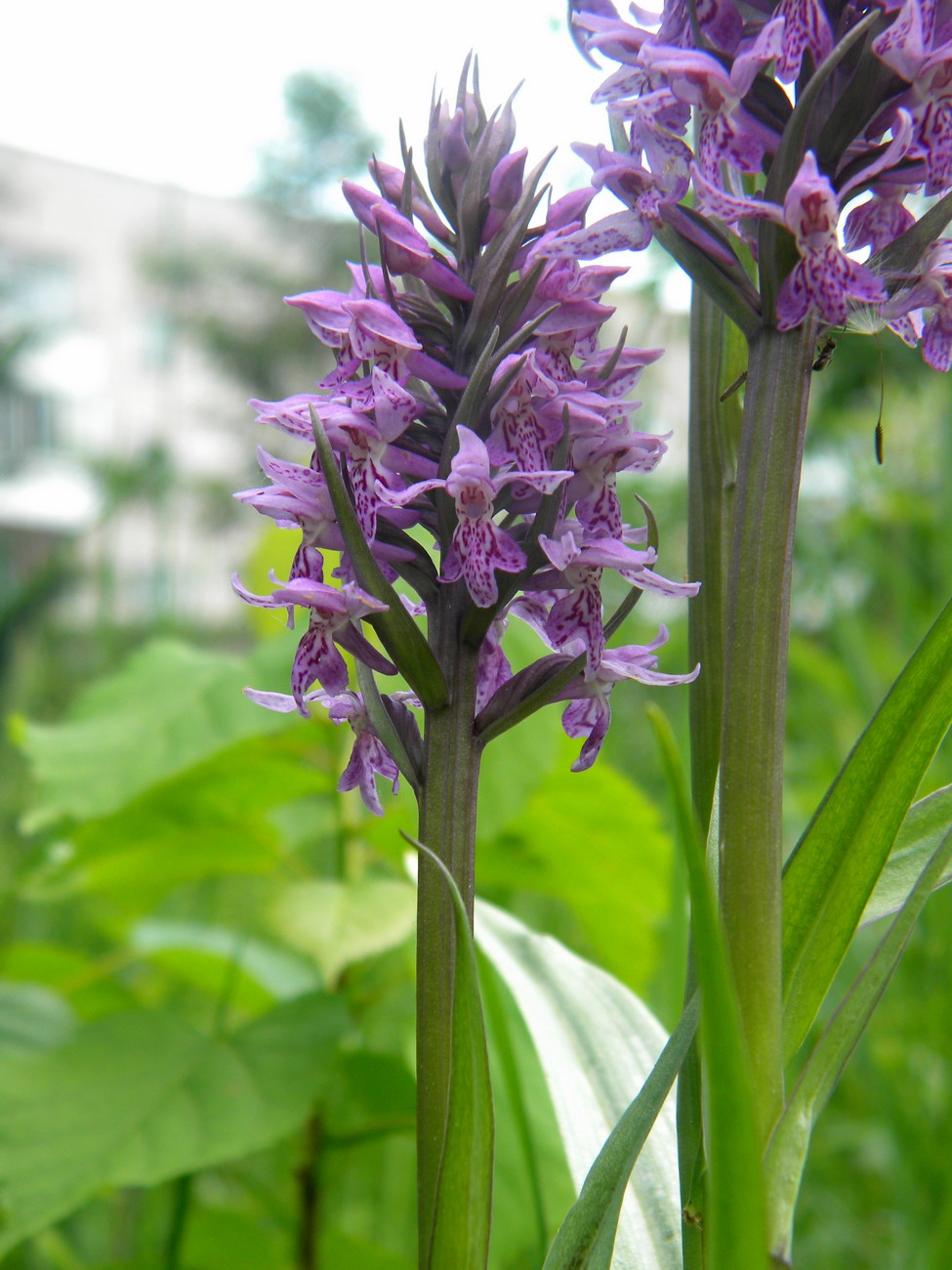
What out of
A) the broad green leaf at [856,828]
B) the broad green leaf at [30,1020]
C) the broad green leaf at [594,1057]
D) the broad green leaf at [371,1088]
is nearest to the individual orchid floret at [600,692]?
the broad green leaf at [856,828]

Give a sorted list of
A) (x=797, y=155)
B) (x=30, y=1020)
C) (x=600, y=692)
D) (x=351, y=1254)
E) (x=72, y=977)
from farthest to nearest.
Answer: (x=72, y=977) → (x=30, y=1020) → (x=351, y=1254) → (x=600, y=692) → (x=797, y=155)

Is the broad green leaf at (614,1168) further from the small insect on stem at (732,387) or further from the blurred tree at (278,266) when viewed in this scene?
the blurred tree at (278,266)

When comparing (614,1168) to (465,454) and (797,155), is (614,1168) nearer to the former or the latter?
(465,454)

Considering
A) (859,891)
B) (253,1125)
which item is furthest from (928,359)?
(253,1125)

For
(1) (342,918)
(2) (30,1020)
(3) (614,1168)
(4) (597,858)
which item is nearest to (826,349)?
(3) (614,1168)

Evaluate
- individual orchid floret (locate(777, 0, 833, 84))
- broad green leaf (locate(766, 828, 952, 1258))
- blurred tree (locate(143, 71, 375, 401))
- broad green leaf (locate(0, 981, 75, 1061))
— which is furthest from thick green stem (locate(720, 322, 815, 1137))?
blurred tree (locate(143, 71, 375, 401))

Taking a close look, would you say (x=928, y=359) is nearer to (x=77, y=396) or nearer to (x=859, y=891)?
(x=859, y=891)

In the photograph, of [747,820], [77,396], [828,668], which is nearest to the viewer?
[747,820]
